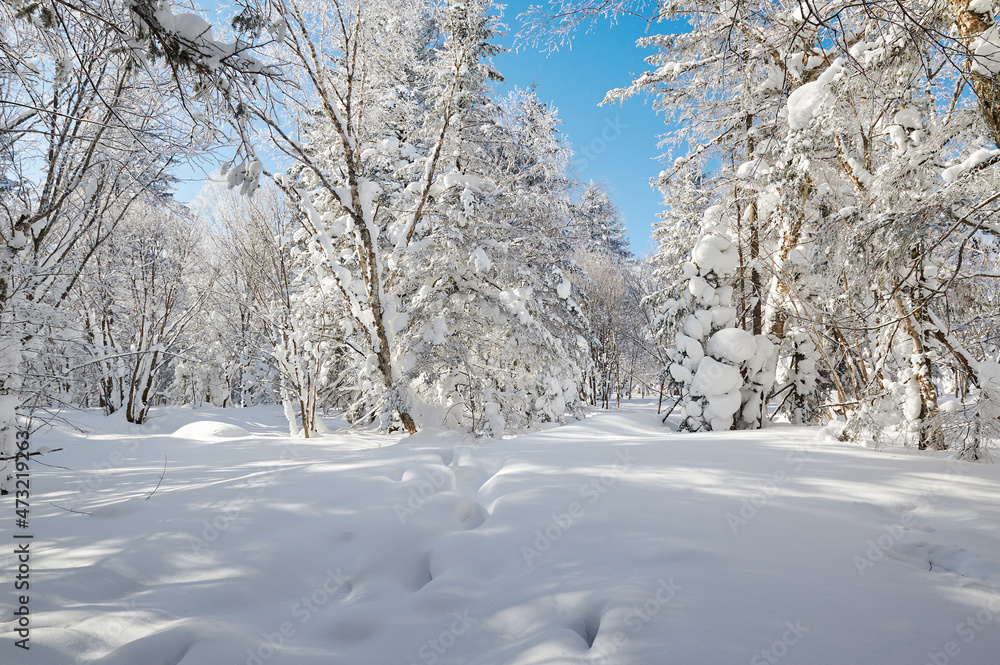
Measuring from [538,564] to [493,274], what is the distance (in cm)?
581

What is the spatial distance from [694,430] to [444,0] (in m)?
6.98

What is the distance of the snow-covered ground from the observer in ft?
4.83

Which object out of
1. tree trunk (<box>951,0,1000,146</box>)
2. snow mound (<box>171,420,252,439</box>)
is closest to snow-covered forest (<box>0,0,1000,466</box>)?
tree trunk (<box>951,0,1000,146</box>)

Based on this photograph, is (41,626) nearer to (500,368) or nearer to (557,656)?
(557,656)

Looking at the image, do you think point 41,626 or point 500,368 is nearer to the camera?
point 41,626

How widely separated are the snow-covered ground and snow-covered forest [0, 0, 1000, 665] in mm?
25

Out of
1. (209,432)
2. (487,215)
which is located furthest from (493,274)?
(209,432)

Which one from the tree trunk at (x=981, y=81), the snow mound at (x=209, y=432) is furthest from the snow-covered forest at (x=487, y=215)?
the snow mound at (x=209, y=432)

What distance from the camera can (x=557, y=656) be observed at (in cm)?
143

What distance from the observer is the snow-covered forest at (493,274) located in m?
2.01

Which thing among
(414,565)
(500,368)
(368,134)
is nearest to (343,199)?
(368,134)

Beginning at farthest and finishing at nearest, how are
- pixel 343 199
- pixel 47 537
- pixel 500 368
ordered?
pixel 500 368 < pixel 343 199 < pixel 47 537

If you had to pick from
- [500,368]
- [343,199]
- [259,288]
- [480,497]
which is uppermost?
[343,199]

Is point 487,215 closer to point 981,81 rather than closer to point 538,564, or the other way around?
point 981,81
